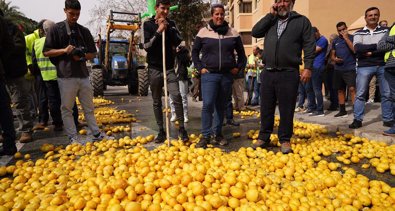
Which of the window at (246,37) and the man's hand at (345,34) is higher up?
the window at (246,37)

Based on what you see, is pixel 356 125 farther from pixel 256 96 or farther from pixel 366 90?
pixel 256 96

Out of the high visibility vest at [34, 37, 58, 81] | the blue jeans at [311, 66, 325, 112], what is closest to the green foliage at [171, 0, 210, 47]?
the blue jeans at [311, 66, 325, 112]

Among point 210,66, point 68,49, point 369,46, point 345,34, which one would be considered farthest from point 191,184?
point 345,34

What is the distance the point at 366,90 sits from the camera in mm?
5695

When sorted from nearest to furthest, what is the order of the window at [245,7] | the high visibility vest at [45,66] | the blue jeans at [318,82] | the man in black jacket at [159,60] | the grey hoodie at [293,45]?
the grey hoodie at [293,45], the man in black jacket at [159,60], the high visibility vest at [45,66], the blue jeans at [318,82], the window at [245,7]

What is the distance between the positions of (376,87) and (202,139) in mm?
8419

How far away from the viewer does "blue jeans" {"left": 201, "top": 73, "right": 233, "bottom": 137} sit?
462 centimetres

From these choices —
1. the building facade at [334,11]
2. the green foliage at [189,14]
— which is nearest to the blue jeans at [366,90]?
the building facade at [334,11]

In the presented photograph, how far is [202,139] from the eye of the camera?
15.4 ft

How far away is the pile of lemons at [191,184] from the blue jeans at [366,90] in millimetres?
1909

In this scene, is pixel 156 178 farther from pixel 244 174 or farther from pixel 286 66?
pixel 286 66

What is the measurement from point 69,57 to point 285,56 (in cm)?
331

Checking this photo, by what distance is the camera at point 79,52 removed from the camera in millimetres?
4570

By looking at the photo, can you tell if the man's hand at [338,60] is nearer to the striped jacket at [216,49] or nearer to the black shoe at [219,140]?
the striped jacket at [216,49]
